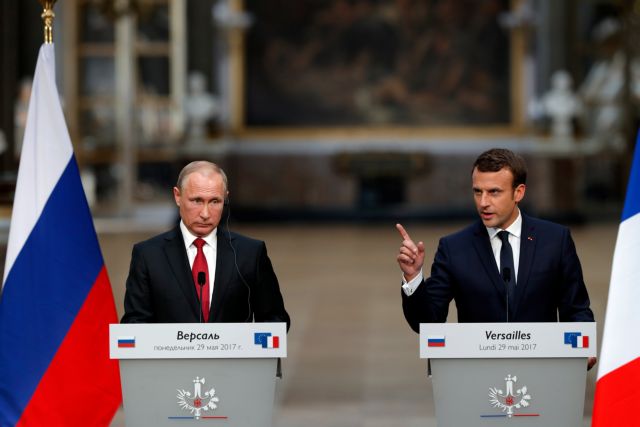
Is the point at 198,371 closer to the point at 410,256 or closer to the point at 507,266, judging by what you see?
the point at 410,256

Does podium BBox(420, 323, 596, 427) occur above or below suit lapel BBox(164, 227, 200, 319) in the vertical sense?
below

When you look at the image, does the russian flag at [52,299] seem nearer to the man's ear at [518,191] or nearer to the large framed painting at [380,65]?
the man's ear at [518,191]

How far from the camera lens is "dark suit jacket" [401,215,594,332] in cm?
458

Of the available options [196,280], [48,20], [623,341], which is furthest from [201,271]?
Answer: [48,20]

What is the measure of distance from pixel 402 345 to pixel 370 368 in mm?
1109

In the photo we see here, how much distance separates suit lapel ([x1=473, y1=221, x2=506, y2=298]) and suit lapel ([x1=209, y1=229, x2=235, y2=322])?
860mm

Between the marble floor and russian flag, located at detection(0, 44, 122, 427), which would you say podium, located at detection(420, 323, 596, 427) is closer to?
russian flag, located at detection(0, 44, 122, 427)

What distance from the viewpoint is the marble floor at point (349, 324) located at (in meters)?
7.52

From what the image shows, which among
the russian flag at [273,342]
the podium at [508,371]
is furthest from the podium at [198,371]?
the podium at [508,371]

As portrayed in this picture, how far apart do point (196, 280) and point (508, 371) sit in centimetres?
110

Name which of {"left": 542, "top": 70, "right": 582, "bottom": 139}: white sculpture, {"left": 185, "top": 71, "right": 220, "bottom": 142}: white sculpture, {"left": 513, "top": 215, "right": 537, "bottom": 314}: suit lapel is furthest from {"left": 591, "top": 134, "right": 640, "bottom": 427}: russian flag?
{"left": 185, "top": 71, "right": 220, "bottom": 142}: white sculpture

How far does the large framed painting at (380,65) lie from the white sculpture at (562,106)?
1.41 m

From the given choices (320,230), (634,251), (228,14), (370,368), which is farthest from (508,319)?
(228,14)

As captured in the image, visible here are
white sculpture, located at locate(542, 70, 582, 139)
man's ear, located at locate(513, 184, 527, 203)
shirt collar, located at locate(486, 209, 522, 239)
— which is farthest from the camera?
white sculpture, located at locate(542, 70, 582, 139)
